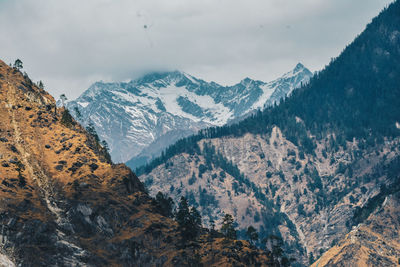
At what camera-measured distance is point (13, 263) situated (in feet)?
655
